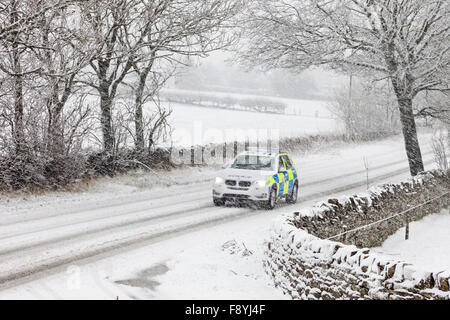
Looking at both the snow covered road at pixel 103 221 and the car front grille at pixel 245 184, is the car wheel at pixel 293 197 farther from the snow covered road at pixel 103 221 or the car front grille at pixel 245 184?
the car front grille at pixel 245 184

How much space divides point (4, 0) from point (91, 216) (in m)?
6.01

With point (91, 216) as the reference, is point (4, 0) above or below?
above

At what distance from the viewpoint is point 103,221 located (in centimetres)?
1334

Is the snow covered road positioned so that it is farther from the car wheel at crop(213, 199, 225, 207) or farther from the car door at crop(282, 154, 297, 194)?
the car door at crop(282, 154, 297, 194)

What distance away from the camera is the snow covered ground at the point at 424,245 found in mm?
12648

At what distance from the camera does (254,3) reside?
19.4m

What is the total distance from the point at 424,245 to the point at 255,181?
4.88 m

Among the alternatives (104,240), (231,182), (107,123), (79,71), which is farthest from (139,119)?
(104,240)

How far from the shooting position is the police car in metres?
15.7

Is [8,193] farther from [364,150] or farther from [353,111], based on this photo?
[353,111]

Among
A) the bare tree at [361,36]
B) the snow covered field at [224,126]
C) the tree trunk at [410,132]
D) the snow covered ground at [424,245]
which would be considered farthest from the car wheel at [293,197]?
the snow covered field at [224,126]

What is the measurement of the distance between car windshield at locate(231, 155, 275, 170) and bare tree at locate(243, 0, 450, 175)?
4737mm

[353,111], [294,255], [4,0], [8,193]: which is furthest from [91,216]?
[353,111]

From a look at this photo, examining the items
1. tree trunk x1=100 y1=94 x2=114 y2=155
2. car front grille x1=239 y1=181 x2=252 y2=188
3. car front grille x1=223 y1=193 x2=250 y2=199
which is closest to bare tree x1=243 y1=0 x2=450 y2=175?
tree trunk x1=100 y1=94 x2=114 y2=155
